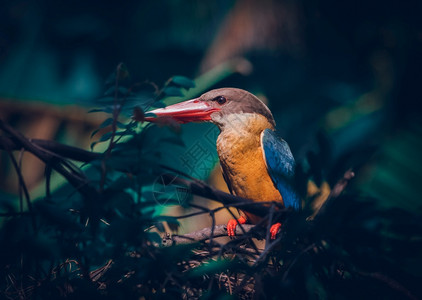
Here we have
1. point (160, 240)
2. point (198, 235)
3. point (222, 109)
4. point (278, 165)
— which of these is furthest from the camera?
point (222, 109)

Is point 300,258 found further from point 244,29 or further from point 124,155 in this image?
point 244,29

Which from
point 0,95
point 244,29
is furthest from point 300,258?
point 0,95

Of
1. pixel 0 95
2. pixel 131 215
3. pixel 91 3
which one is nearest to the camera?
pixel 131 215

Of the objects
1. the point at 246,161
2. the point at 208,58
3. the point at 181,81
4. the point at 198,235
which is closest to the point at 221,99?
the point at 246,161

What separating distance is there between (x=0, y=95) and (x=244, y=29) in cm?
142

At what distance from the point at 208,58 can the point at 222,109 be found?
2.64ft

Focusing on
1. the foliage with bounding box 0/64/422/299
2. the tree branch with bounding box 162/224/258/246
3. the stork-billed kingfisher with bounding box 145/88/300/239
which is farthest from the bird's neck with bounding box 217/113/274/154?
the foliage with bounding box 0/64/422/299

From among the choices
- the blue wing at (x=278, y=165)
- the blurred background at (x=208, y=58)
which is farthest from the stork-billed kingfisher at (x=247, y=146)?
the blurred background at (x=208, y=58)

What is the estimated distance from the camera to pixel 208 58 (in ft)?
7.47

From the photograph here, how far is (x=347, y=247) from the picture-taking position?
0.93m

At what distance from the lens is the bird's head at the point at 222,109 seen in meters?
1.55

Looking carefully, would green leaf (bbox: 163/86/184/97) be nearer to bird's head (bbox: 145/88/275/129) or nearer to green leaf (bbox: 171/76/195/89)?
green leaf (bbox: 171/76/195/89)

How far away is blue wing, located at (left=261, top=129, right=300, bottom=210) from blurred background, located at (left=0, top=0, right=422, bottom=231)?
0.46m

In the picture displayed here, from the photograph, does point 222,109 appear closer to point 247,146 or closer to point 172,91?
point 247,146
